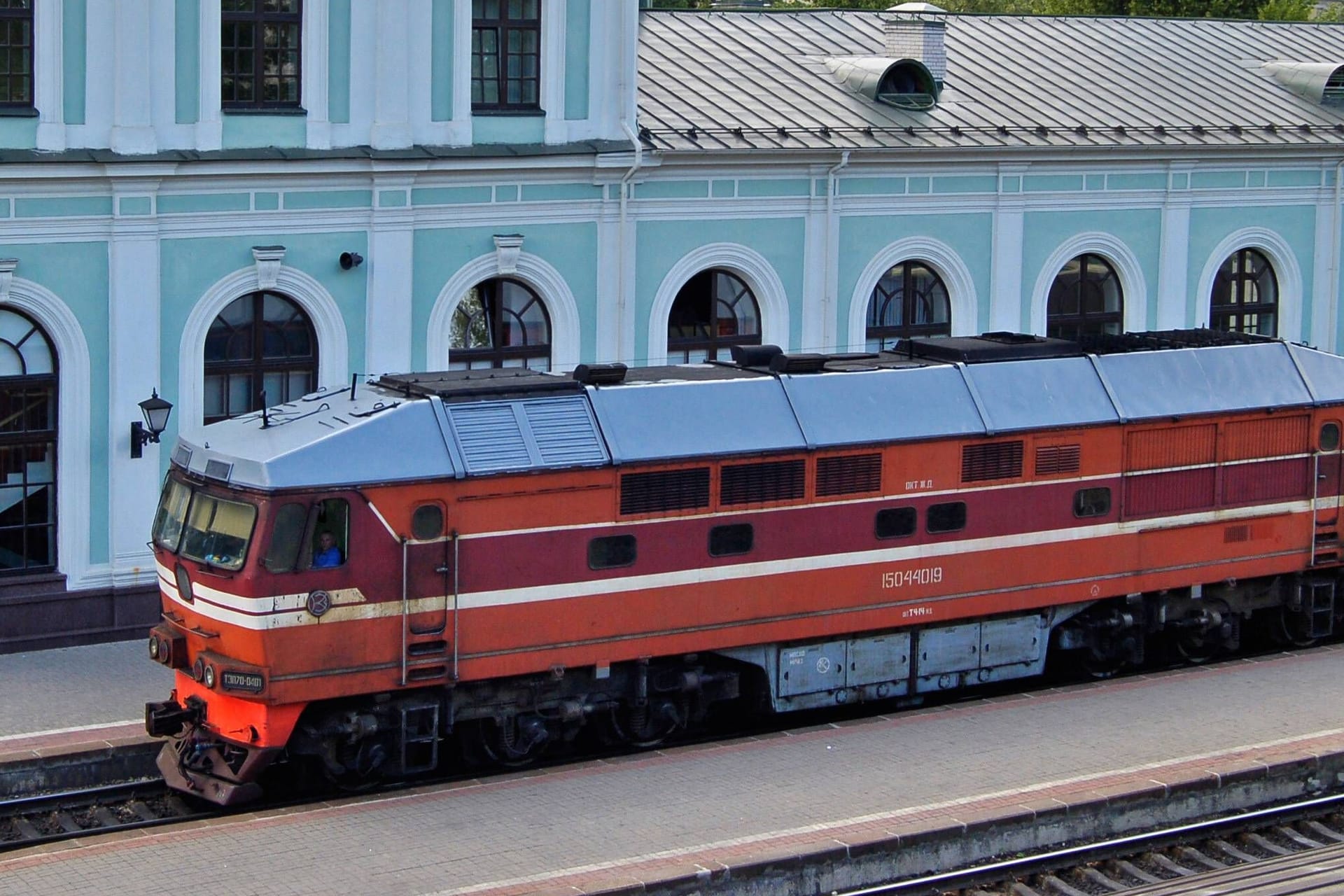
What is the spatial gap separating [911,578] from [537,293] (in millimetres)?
6670

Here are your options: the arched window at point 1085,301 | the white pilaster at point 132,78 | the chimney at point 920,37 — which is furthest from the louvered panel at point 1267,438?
the white pilaster at point 132,78

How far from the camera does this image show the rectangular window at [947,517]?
18.2 m

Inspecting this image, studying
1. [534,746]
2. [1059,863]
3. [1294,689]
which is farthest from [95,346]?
[1294,689]

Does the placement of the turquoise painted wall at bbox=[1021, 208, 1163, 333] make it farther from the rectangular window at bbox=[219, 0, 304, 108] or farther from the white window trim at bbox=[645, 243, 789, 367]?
the rectangular window at bbox=[219, 0, 304, 108]

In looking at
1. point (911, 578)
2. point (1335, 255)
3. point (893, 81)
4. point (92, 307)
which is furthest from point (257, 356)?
point (1335, 255)

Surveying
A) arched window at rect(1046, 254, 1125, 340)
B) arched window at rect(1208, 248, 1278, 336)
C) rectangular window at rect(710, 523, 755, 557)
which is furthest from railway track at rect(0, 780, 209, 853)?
arched window at rect(1208, 248, 1278, 336)

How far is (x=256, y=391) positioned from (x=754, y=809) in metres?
8.37

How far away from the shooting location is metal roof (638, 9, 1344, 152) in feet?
81.5

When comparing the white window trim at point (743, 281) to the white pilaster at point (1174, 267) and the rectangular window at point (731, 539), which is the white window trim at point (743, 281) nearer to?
the white pilaster at point (1174, 267)

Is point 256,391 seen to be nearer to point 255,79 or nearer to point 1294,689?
point 255,79

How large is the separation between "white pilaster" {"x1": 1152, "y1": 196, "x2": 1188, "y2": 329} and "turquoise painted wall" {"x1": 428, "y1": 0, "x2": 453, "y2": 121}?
11.0 metres

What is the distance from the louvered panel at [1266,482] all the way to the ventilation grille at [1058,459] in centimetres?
201

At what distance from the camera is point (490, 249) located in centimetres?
2223

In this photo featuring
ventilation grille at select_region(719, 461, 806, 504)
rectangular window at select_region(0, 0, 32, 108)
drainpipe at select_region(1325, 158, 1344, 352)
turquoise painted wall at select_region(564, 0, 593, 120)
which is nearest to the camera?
ventilation grille at select_region(719, 461, 806, 504)
